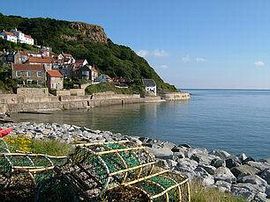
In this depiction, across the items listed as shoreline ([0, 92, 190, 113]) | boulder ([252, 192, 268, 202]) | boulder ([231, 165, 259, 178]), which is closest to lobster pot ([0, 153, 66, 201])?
boulder ([252, 192, 268, 202])

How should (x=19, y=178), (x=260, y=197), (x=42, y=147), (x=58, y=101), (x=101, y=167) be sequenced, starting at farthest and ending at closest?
(x=58, y=101) < (x=42, y=147) < (x=260, y=197) < (x=19, y=178) < (x=101, y=167)

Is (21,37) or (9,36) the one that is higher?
(21,37)

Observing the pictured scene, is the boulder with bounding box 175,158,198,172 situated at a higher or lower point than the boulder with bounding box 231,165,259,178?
higher

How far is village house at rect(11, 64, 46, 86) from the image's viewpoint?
63.2 metres

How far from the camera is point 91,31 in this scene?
144 meters

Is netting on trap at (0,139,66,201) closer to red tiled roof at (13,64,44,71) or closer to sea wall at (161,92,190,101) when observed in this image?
red tiled roof at (13,64,44,71)

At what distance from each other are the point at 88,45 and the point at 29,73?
6582 centimetres

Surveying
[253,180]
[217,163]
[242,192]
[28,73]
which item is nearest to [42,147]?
[242,192]

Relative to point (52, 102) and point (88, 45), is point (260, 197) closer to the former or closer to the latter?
point (52, 102)

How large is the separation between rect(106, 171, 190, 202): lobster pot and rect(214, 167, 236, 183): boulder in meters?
4.97

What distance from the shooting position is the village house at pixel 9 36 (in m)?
97.5

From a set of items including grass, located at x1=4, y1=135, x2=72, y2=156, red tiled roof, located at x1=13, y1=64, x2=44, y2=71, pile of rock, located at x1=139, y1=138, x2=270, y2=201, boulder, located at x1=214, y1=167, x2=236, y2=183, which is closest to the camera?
pile of rock, located at x1=139, y1=138, x2=270, y2=201

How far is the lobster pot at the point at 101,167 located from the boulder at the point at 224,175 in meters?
5.18

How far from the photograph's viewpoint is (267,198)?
921 cm
